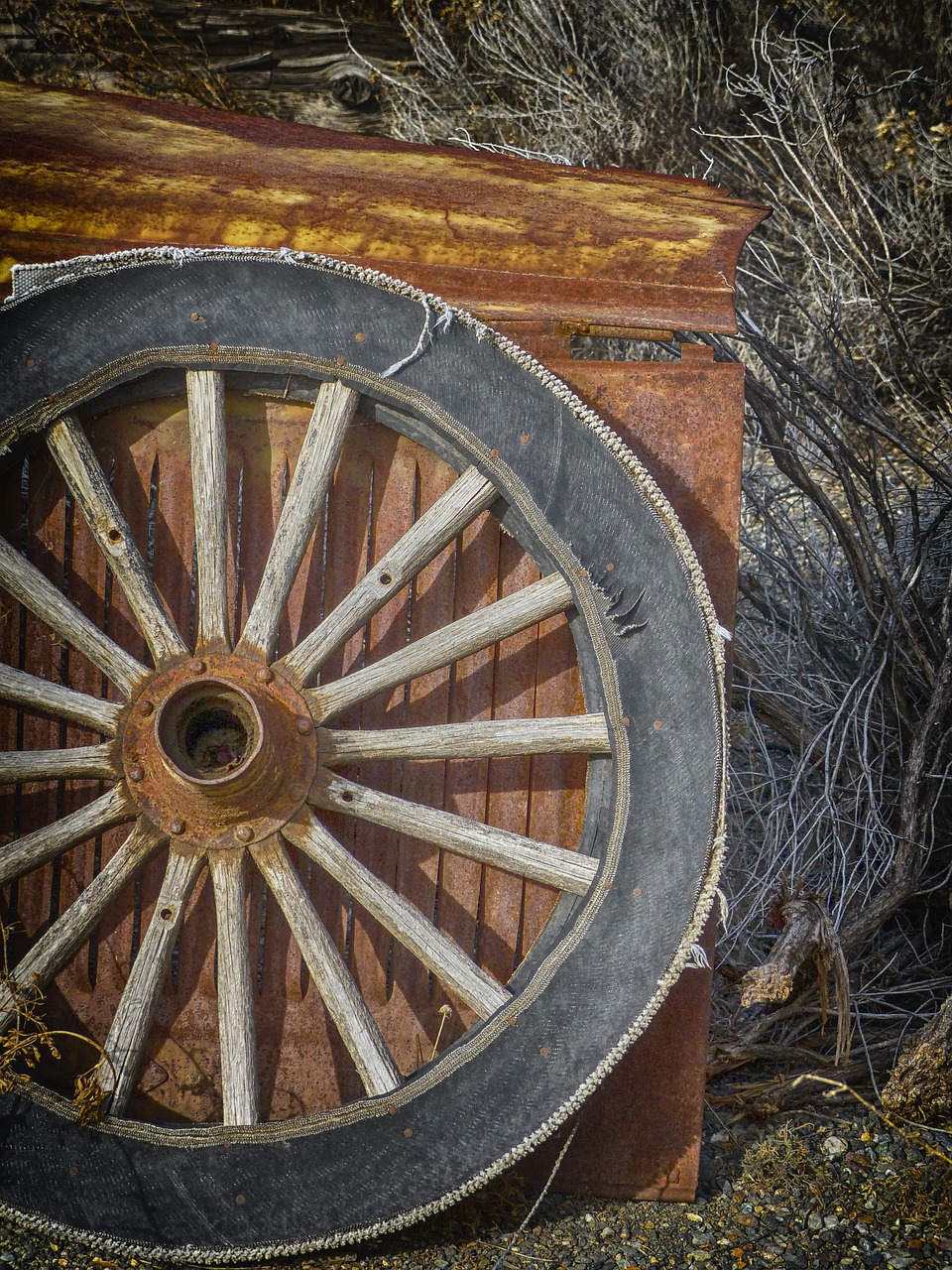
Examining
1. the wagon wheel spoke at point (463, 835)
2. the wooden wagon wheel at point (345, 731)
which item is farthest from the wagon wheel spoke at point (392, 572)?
the wagon wheel spoke at point (463, 835)

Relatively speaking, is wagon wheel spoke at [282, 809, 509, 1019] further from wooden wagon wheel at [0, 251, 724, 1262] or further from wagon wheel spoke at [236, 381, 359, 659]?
wagon wheel spoke at [236, 381, 359, 659]

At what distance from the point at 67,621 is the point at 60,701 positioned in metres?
0.15

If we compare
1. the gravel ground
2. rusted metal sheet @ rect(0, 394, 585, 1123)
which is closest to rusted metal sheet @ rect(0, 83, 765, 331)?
rusted metal sheet @ rect(0, 394, 585, 1123)

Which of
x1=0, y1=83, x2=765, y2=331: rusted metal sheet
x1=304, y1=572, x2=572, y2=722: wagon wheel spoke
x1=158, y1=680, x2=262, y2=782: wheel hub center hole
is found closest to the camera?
x1=158, y1=680, x2=262, y2=782: wheel hub center hole

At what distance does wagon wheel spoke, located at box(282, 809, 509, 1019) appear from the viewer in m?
1.88

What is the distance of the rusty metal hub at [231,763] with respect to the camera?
1.84 m

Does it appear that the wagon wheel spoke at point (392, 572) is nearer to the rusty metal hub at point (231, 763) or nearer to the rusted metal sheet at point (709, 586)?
the rusty metal hub at point (231, 763)

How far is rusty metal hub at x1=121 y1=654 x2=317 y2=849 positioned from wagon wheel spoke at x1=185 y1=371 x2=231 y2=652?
7cm

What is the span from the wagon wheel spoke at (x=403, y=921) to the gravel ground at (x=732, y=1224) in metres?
0.45

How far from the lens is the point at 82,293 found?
191cm

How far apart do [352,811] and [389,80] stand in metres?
3.80

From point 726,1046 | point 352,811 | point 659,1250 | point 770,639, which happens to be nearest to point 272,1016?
point 352,811

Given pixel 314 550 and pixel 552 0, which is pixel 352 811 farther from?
pixel 552 0

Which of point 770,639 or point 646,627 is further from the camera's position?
point 770,639
